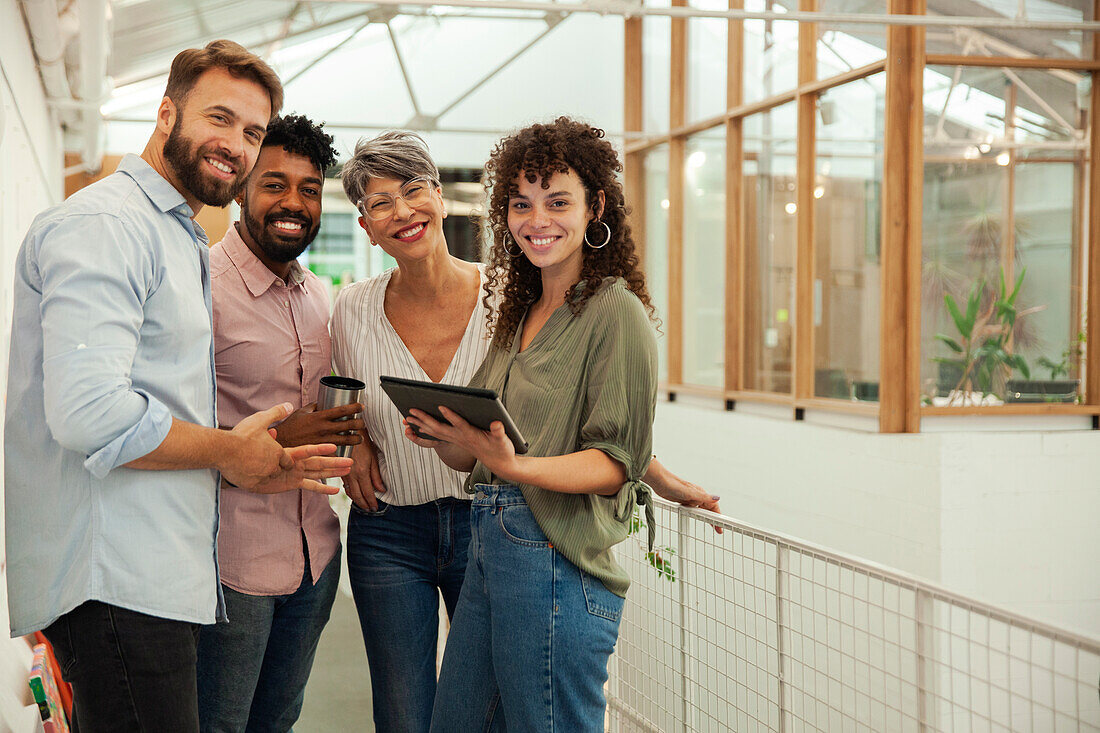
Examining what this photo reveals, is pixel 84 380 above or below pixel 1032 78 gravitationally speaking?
below

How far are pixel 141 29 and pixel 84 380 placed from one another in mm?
6234

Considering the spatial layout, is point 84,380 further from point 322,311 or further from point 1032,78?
point 1032,78

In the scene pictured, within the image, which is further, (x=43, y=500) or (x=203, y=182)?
(x=203, y=182)

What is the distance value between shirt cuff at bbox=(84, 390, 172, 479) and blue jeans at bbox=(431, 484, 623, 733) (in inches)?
21.6

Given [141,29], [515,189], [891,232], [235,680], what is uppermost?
[141,29]

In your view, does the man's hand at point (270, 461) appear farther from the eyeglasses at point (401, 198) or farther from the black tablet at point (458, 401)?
the eyeglasses at point (401, 198)

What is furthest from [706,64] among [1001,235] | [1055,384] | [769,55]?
[1055,384]

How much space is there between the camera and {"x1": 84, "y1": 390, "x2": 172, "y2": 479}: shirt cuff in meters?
1.36

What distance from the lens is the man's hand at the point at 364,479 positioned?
2025 millimetres

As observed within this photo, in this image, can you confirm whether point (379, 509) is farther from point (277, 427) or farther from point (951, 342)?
point (951, 342)

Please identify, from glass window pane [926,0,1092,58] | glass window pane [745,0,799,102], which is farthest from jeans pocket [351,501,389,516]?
glass window pane [745,0,799,102]

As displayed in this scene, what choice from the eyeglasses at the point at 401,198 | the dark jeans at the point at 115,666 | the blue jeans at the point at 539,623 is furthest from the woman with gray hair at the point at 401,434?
the dark jeans at the point at 115,666

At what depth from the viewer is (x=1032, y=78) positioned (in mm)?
5633

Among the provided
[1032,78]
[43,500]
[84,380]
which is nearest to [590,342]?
[84,380]
